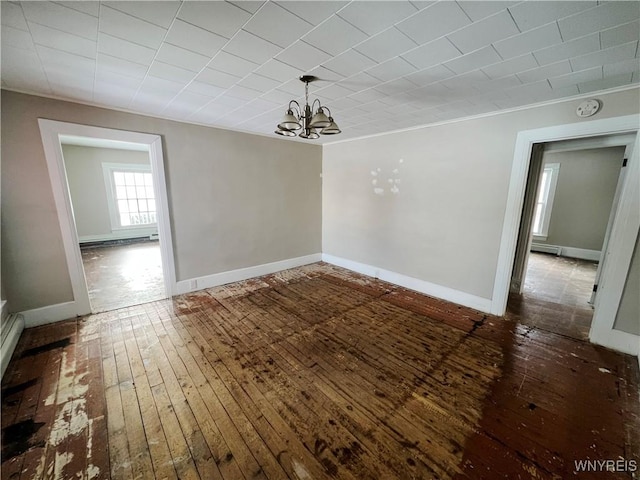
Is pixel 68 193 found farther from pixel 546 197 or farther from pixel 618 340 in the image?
pixel 546 197

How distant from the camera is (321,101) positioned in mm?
2740

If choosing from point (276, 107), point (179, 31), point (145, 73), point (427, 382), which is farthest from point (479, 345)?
point (145, 73)

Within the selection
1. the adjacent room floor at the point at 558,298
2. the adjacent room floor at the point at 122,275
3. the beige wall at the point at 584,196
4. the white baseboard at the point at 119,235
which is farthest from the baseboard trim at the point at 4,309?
the beige wall at the point at 584,196

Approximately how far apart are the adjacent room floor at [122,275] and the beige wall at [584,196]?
872cm

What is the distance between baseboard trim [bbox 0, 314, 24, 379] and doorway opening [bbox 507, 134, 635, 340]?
5453 millimetres

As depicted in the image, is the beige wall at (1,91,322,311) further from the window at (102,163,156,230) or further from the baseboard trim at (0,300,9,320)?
the window at (102,163,156,230)

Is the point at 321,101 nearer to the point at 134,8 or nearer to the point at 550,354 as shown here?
the point at 134,8

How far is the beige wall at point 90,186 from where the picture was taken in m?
6.37

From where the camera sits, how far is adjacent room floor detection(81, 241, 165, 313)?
3.66 meters

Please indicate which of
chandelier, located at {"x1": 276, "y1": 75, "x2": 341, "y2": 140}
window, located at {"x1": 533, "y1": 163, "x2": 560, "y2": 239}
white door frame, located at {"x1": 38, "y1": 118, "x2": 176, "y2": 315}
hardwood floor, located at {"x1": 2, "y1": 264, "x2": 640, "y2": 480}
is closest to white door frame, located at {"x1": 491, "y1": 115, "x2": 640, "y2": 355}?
hardwood floor, located at {"x1": 2, "y1": 264, "x2": 640, "y2": 480}

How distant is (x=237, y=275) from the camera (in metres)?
4.41

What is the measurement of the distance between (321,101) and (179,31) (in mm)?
1509

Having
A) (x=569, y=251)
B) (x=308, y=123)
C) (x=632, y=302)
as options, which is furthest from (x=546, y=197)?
(x=308, y=123)

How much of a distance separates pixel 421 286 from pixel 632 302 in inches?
83.0
